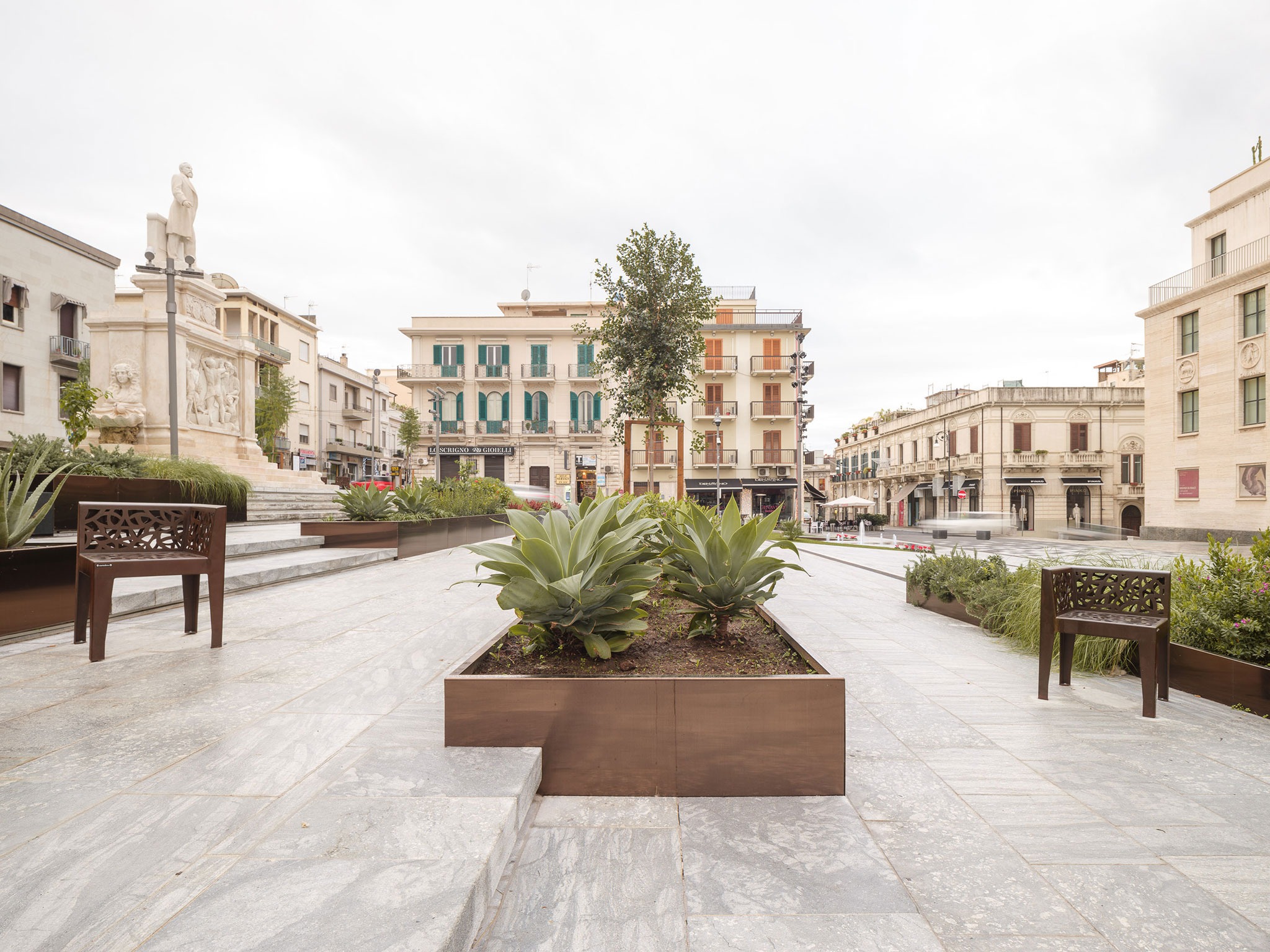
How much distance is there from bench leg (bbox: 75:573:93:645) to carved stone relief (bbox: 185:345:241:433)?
13556mm

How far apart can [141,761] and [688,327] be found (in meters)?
13.4

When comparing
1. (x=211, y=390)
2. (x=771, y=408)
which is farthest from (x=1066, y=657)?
(x=771, y=408)

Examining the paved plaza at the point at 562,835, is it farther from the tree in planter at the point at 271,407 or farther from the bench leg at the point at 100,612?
the tree in planter at the point at 271,407

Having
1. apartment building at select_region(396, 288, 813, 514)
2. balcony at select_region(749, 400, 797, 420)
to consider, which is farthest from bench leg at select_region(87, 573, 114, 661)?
balcony at select_region(749, 400, 797, 420)

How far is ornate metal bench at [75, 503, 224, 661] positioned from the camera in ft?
10.9

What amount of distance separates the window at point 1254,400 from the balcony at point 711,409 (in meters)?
22.2

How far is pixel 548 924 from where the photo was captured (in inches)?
58.7

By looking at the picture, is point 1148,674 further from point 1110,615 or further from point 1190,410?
point 1190,410

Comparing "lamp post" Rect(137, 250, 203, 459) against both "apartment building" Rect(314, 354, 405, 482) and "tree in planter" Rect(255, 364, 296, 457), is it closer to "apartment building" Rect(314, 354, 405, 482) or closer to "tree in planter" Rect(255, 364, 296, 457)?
"tree in planter" Rect(255, 364, 296, 457)

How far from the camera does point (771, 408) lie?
37.2 meters

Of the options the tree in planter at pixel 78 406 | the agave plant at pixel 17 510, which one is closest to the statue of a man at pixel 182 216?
the tree in planter at pixel 78 406

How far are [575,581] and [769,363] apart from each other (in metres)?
37.1

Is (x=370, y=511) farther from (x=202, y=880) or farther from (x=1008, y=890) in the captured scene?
(x=1008, y=890)

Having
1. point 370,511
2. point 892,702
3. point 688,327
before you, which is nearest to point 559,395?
point 688,327
